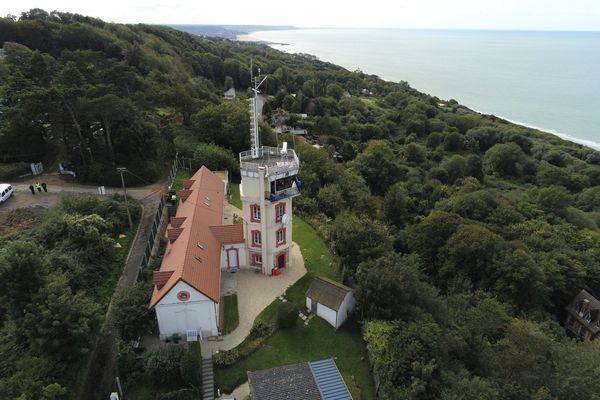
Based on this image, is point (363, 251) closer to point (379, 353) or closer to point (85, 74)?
point (379, 353)

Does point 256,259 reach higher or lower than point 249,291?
A: higher

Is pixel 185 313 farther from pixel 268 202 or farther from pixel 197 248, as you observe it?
pixel 268 202

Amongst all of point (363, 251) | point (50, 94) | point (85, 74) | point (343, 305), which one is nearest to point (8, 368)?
point (343, 305)

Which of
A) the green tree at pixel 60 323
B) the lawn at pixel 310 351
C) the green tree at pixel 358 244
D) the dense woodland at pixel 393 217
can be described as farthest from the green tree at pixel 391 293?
the green tree at pixel 60 323

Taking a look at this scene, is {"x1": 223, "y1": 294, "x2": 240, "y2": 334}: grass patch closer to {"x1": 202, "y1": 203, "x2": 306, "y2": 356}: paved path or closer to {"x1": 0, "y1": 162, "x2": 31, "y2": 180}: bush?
{"x1": 202, "y1": 203, "x2": 306, "y2": 356}: paved path

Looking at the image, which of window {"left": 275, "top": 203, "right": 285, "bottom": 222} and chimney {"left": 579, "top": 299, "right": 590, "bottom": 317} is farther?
chimney {"left": 579, "top": 299, "right": 590, "bottom": 317}

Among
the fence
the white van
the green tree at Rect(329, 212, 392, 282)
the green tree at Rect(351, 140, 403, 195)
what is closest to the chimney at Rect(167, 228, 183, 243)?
the fence

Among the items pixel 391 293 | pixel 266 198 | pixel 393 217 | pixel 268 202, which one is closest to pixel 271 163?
pixel 266 198
